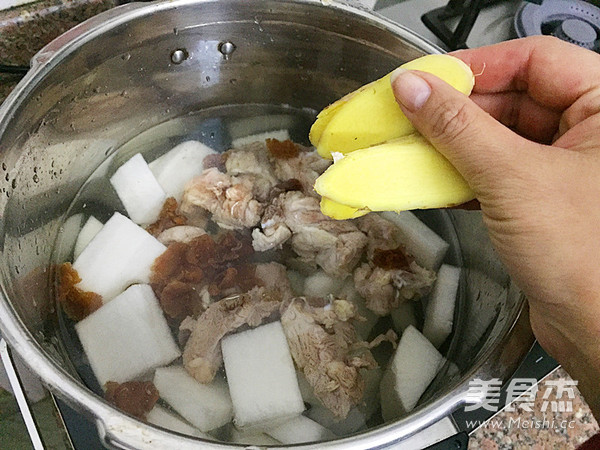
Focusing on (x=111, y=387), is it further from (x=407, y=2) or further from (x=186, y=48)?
(x=407, y=2)

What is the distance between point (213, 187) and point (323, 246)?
1.02 feet

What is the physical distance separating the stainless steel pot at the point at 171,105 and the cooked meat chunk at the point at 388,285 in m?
0.12

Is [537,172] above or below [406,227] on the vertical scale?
above

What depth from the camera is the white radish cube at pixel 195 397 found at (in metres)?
0.96

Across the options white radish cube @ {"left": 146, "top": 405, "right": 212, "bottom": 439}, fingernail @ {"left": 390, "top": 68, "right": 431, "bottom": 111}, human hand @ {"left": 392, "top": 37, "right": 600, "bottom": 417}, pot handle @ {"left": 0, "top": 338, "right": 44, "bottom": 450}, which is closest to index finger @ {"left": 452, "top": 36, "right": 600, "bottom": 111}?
human hand @ {"left": 392, "top": 37, "right": 600, "bottom": 417}

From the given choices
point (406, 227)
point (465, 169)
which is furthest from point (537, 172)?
point (406, 227)

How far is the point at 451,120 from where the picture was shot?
64cm

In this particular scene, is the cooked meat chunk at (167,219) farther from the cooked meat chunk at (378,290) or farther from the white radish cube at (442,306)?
the white radish cube at (442,306)

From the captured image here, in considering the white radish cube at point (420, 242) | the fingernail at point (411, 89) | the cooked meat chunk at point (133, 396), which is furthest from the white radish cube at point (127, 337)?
the fingernail at point (411, 89)

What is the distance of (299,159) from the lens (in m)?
1.32

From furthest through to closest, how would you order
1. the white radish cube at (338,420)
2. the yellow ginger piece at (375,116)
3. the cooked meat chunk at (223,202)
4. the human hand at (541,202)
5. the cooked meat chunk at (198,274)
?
the cooked meat chunk at (223,202) → the cooked meat chunk at (198,274) → the white radish cube at (338,420) → the yellow ginger piece at (375,116) → the human hand at (541,202)

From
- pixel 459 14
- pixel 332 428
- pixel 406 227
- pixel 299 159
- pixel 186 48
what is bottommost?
pixel 332 428

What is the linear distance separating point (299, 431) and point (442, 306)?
0.45 metres

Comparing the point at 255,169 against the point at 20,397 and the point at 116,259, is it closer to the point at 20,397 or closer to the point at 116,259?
the point at 116,259
